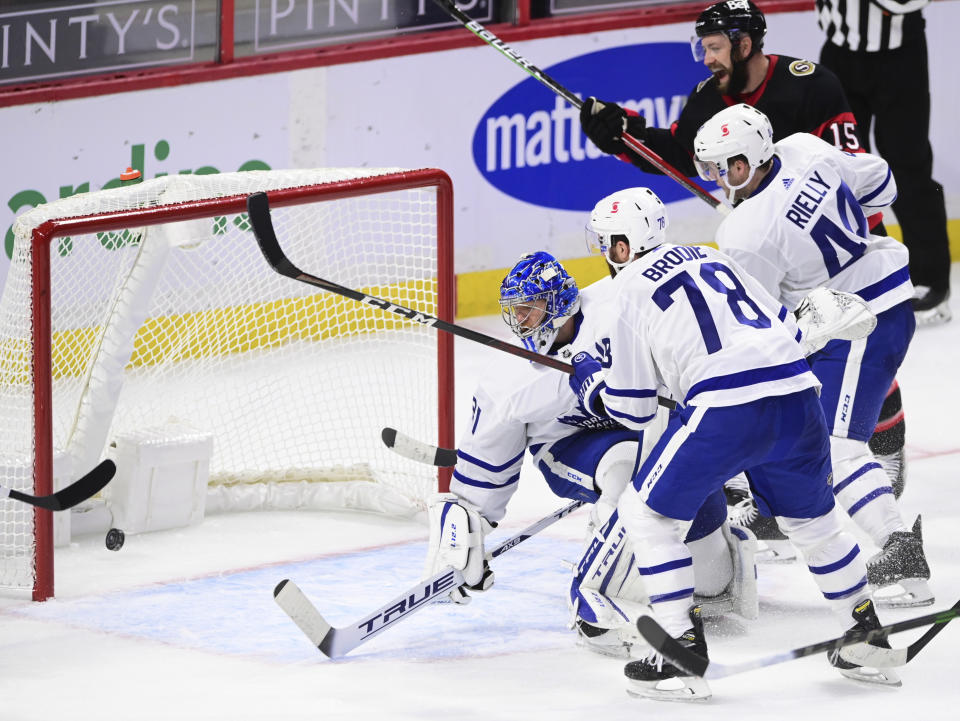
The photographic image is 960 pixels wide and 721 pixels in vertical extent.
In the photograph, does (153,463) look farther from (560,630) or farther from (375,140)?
(375,140)

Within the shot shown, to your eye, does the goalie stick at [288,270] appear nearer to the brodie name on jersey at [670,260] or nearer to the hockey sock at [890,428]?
the brodie name on jersey at [670,260]

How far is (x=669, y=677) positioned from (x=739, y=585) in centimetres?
49

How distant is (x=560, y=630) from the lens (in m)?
4.14

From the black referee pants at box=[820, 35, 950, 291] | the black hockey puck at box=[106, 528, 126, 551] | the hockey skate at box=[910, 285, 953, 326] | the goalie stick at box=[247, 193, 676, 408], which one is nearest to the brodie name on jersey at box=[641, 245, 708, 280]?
the goalie stick at box=[247, 193, 676, 408]

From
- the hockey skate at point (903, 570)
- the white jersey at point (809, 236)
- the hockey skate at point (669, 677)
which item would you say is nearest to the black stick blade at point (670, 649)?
the hockey skate at point (669, 677)

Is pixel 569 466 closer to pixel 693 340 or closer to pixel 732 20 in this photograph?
pixel 693 340

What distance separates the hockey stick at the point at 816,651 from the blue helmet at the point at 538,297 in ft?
2.42

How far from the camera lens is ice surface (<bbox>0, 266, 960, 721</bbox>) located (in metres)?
3.67

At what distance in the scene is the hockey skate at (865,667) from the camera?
3.71 m

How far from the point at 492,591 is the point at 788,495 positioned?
100cm

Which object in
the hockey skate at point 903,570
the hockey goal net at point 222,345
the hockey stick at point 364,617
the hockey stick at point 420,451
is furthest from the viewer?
the hockey goal net at point 222,345

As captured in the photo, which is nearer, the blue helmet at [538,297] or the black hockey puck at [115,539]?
the blue helmet at [538,297]

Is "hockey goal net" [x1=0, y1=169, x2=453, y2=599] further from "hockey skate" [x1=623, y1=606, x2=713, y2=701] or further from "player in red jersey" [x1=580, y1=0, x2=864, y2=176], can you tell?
"hockey skate" [x1=623, y1=606, x2=713, y2=701]

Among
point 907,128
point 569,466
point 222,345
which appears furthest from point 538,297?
point 907,128
